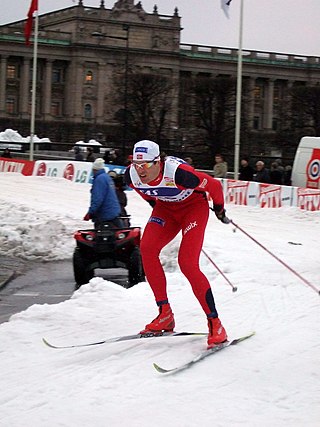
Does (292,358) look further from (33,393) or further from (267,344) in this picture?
(33,393)

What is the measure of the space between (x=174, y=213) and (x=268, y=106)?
126990mm

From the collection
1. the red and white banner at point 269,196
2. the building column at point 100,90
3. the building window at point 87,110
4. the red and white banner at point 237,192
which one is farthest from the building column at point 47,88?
the red and white banner at point 269,196

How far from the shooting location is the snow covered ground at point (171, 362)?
6039mm

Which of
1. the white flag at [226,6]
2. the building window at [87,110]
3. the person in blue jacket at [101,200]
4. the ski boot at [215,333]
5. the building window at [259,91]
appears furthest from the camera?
the building window at [259,91]

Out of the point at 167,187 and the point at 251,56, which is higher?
the point at 251,56

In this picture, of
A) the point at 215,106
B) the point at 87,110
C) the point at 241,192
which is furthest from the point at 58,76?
the point at 241,192

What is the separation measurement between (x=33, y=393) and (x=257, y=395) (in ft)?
5.13

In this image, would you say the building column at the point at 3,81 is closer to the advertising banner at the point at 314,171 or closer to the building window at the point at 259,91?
the building window at the point at 259,91

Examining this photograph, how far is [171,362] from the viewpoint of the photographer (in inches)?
288

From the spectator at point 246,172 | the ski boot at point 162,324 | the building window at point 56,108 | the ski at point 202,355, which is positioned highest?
the building window at point 56,108

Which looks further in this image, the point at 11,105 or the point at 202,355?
the point at 11,105

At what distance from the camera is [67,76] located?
131 m

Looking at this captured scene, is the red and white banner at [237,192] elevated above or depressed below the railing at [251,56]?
below

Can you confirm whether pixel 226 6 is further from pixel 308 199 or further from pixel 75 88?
pixel 75 88
